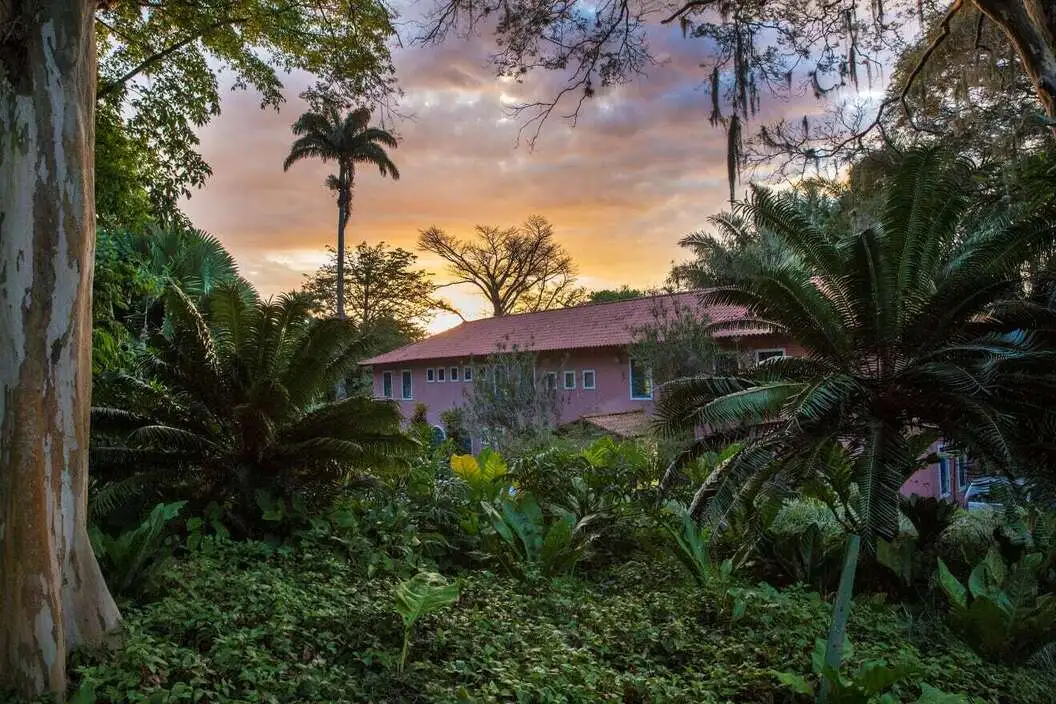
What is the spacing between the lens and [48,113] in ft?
13.8

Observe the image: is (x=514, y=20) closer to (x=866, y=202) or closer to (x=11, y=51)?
(x=11, y=51)

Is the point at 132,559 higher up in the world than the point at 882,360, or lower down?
lower down

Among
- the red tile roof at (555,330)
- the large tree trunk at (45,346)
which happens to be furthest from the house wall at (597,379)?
the large tree trunk at (45,346)

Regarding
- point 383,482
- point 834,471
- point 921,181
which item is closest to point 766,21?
point 921,181

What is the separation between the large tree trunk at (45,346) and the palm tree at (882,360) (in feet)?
15.3

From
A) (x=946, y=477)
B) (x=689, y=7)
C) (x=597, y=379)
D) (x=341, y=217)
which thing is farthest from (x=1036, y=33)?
(x=341, y=217)

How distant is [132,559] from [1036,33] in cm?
1011

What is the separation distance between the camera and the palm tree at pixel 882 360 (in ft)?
17.4

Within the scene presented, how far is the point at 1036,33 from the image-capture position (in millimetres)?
7570

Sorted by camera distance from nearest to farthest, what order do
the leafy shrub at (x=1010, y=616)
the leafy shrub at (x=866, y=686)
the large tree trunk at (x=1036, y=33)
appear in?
the leafy shrub at (x=866, y=686) < the leafy shrub at (x=1010, y=616) < the large tree trunk at (x=1036, y=33)

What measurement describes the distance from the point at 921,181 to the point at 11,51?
662cm

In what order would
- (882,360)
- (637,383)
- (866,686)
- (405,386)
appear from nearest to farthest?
(866,686)
(882,360)
(637,383)
(405,386)

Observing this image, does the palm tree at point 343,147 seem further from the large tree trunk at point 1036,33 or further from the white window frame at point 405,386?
the large tree trunk at point 1036,33

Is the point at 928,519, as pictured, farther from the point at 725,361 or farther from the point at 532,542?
the point at 725,361
